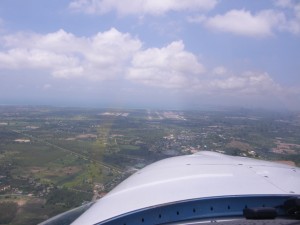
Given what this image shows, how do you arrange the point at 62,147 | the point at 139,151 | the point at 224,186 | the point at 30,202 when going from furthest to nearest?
the point at 62,147, the point at 139,151, the point at 30,202, the point at 224,186

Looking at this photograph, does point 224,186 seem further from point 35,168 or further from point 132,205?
point 35,168

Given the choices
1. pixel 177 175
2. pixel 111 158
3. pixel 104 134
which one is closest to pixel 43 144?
pixel 104 134

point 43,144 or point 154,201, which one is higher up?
point 154,201

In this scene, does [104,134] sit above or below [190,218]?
below

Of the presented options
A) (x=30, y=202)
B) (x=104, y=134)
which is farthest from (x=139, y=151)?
(x=104, y=134)

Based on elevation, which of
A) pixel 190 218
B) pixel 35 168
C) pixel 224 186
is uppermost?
pixel 224 186

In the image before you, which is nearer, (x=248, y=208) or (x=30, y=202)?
(x=248, y=208)

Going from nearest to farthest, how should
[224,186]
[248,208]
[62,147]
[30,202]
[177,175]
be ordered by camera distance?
[248,208] → [224,186] → [177,175] → [30,202] → [62,147]

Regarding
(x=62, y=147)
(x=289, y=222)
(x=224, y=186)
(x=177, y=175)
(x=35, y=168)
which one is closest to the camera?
(x=289, y=222)

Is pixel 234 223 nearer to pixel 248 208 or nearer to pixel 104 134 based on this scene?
pixel 248 208
